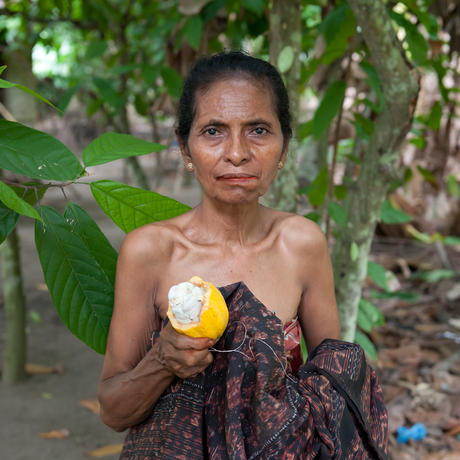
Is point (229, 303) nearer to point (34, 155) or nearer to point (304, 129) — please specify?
point (34, 155)

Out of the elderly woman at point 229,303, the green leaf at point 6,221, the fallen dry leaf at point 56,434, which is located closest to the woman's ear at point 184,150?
the elderly woman at point 229,303

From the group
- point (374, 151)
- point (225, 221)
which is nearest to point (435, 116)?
point (374, 151)

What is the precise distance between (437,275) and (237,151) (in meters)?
3.39

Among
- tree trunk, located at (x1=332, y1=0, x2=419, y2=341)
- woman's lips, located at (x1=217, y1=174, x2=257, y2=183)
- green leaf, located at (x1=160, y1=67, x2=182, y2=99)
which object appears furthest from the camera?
green leaf, located at (x1=160, y1=67, x2=182, y2=99)

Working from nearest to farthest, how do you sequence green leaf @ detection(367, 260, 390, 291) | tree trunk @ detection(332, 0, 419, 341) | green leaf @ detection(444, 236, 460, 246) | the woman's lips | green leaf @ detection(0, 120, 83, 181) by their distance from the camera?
green leaf @ detection(0, 120, 83, 181)
the woman's lips
tree trunk @ detection(332, 0, 419, 341)
green leaf @ detection(367, 260, 390, 291)
green leaf @ detection(444, 236, 460, 246)

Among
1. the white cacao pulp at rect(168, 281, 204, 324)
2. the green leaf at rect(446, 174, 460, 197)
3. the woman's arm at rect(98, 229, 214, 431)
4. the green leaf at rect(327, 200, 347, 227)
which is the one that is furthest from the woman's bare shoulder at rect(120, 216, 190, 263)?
the green leaf at rect(446, 174, 460, 197)

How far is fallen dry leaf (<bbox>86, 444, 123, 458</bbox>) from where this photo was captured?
2242 mm

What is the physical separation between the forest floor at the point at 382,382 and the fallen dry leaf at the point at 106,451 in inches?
1.1

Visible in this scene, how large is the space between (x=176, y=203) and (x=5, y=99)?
321 cm

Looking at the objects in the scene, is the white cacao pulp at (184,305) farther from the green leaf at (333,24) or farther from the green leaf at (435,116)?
the green leaf at (435,116)

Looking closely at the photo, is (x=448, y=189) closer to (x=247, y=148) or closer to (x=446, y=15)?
(x=446, y=15)

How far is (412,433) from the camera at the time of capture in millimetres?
2395

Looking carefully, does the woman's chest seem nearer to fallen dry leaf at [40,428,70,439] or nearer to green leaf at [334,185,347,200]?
green leaf at [334,185,347,200]

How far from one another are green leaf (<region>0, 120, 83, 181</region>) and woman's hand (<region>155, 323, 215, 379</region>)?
1.31ft
